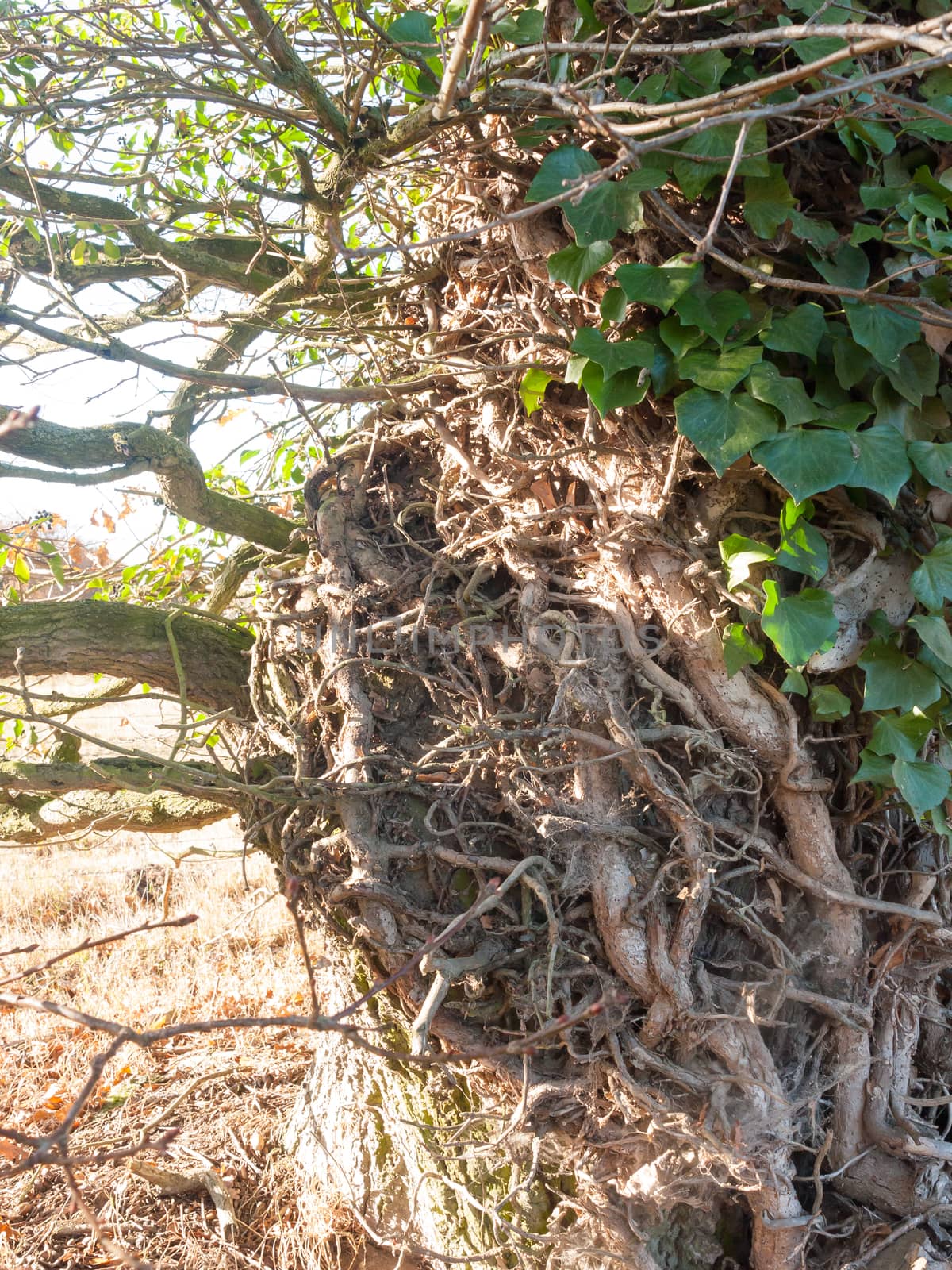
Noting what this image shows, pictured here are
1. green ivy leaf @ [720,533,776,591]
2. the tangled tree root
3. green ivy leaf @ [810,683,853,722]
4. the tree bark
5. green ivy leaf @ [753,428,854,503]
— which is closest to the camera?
green ivy leaf @ [753,428,854,503]

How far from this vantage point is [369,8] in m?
2.89

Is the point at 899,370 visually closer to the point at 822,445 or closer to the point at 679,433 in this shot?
the point at 822,445

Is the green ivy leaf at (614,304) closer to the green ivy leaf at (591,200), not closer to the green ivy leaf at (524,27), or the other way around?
the green ivy leaf at (591,200)

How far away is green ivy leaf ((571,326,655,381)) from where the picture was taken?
70.1 inches

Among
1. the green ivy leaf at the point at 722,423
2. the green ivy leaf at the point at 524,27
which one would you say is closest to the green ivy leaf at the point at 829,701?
the green ivy leaf at the point at 722,423

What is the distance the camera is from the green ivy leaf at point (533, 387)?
204cm

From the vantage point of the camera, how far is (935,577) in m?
1.85

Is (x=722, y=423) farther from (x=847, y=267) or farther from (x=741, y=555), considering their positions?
(x=847, y=267)

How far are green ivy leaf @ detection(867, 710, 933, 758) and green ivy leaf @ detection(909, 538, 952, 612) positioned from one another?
24 cm

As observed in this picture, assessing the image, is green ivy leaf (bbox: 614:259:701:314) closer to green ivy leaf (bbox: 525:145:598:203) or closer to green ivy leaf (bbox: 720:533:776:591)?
green ivy leaf (bbox: 525:145:598:203)

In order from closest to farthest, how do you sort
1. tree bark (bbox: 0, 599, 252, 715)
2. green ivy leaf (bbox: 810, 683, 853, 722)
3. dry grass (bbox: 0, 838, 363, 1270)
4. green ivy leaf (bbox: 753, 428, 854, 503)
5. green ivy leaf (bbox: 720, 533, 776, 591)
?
green ivy leaf (bbox: 753, 428, 854, 503) → green ivy leaf (bbox: 720, 533, 776, 591) → green ivy leaf (bbox: 810, 683, 853, 722) → tree bark (bbox: 0, 599, 252, 715) → dry grass (bbox: 0, 838, 363, 1270)

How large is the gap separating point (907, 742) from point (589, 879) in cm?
75

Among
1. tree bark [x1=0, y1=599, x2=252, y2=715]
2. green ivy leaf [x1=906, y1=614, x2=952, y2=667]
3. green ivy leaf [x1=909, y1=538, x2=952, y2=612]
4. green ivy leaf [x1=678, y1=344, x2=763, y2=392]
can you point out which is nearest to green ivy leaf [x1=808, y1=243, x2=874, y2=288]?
green ivy leaf [x1=678, y1=344, x2=763, y2=392]

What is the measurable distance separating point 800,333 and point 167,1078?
3342 mm
